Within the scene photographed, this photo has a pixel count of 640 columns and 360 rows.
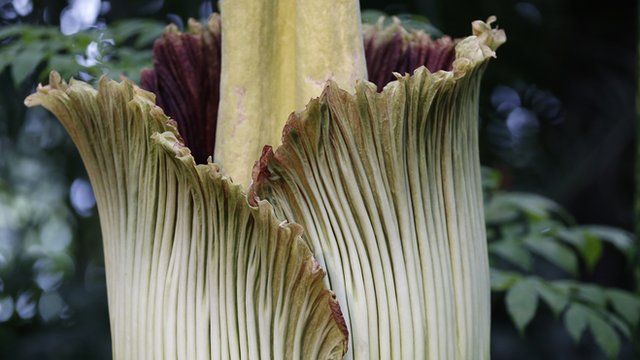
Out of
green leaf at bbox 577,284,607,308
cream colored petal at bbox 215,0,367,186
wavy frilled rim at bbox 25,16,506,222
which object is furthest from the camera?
green leaf at bbox 577,284,607,308

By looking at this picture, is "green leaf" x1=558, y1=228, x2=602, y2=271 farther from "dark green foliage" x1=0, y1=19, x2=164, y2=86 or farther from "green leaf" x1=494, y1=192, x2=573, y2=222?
"dark green foliage" x1=0, y1=19, x2=164, y2=86

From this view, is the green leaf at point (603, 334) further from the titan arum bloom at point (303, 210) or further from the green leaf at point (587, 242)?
the titan arum bloom at point (303, 210)

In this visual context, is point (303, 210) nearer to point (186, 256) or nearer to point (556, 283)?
point (186, 256)

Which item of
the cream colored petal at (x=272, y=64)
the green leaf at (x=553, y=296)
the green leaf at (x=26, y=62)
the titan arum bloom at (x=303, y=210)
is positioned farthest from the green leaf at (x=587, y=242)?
the green leaf at (x=26, y=62)

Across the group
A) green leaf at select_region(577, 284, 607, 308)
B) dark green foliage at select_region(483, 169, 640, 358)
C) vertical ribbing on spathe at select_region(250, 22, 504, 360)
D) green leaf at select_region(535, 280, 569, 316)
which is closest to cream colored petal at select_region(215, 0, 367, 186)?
vertical ribbing on spathe at select_region(250, 22, 504, 360)

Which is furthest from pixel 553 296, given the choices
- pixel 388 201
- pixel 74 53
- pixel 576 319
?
pixel 74 53
